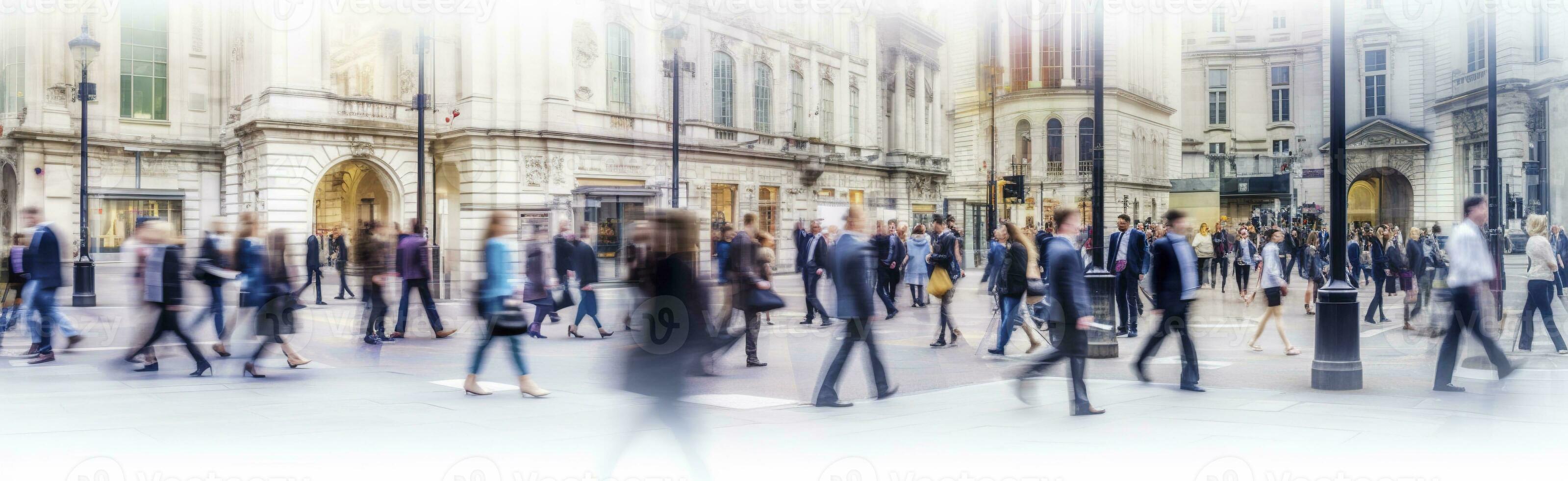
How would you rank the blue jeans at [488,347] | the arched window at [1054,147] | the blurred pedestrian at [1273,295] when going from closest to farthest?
the blue jeans at [488,347] → the blurred pedestrian at [1273,295] → the arched window at [1054,147]

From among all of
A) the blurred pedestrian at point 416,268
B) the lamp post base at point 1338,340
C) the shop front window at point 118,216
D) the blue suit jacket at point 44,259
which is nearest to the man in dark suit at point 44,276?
the blue suit jacket at point 44,259

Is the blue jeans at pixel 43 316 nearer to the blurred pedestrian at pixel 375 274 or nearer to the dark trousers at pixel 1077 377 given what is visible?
the blurred pedestrian at pixel 375 274

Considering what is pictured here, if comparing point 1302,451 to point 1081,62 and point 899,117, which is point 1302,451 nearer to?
point 899,117

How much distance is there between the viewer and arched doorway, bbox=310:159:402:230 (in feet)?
99.7

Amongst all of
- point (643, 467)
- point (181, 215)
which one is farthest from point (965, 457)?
point (181, 215)

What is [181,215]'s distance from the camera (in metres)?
31.5

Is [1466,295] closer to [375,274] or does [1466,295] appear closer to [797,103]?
[375,274]

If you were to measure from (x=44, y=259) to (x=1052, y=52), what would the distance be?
169 ft

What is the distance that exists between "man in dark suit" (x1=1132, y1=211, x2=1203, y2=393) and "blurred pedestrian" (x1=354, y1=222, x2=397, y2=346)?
329 inches

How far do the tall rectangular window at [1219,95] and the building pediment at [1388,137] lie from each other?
631 inches

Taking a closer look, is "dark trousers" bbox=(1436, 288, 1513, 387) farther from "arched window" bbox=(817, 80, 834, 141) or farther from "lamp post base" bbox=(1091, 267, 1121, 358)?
"arched window" bbox=(817, 80, 834, 141)

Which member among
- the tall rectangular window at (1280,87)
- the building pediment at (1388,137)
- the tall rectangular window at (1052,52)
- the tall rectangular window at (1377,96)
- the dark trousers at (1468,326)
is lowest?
the dark trousers at (1468,326)

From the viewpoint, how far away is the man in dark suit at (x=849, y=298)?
770 cm

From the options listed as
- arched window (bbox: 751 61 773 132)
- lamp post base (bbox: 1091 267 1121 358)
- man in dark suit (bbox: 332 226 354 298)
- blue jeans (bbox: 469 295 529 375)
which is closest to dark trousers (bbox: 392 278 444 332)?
blue jeans (bbox: 469 295 529 375)
